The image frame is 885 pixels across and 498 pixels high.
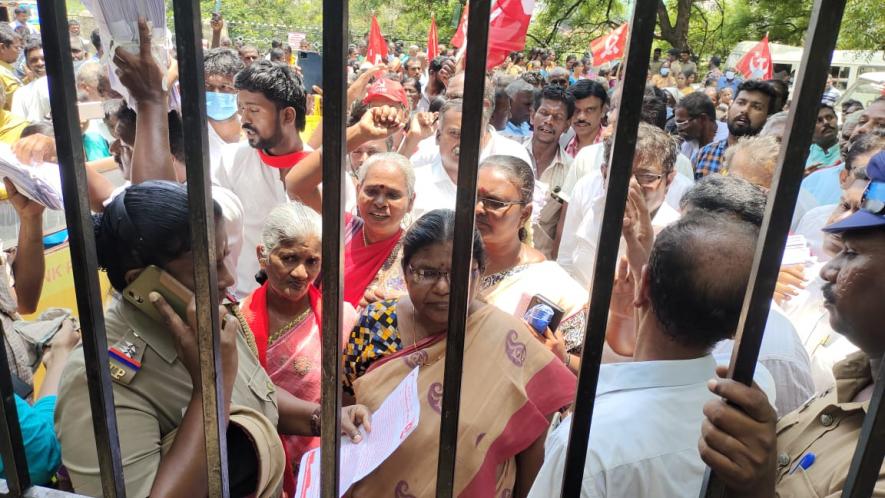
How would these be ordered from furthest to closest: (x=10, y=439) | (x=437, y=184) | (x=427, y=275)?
1. (x=437, y=184)
2. (x=427, y=275)
3. (x=10, y=439)

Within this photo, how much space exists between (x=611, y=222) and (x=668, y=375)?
852mm

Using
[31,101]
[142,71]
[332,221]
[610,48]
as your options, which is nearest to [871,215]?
[332,221]

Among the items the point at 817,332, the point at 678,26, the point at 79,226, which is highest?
the point at 678,26

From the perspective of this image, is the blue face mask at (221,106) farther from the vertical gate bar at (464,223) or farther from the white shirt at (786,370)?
the vertical gate bar at (464,223)

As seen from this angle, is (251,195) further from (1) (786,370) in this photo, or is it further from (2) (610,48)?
(2) (610,48)

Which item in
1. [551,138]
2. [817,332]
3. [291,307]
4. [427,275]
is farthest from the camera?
[551,138]

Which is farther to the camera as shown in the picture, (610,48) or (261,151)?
(610,48)

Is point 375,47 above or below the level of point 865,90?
above

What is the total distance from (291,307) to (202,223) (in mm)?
1643

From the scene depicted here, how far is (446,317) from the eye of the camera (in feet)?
6.59

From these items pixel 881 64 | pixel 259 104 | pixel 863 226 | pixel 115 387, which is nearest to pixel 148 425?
pixel 115 387

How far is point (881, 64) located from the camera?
18703 millimetres

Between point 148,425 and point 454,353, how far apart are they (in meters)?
0.87

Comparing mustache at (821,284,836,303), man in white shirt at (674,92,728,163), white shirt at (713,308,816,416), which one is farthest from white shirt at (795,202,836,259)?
man in white shirt at (674,92,728,163)
